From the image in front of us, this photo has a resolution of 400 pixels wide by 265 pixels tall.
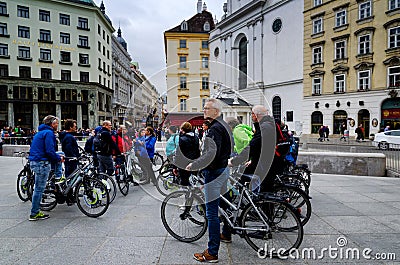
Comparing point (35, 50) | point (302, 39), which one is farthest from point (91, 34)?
point (302, 39)

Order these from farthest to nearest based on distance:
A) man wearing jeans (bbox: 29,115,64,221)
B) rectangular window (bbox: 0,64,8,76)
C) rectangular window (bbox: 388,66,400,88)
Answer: rectangular window (bbox: 0,64,8,76) < rectangular window (bbox: 388,66,400,88) < man wearing jeans (bbox: 29,115,64,221)

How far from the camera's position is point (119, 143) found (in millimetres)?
8664

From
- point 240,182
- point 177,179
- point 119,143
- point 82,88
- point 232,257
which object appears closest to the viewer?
point 232,257

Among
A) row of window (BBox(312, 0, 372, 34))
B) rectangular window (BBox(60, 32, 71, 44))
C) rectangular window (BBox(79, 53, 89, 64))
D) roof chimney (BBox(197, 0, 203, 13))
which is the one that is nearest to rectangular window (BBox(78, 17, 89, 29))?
rectangular window (BBox(60, 32, 71, 44))

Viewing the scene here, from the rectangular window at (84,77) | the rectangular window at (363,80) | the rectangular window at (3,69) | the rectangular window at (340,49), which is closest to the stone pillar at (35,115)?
the rectangular window at (3,69)

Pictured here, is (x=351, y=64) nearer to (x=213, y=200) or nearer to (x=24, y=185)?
(x=213, y=200)

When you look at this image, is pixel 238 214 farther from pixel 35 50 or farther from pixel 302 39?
pixel 35 50

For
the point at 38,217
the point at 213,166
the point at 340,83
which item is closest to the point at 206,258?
the point at 213,166

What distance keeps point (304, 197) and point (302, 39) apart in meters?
31.9

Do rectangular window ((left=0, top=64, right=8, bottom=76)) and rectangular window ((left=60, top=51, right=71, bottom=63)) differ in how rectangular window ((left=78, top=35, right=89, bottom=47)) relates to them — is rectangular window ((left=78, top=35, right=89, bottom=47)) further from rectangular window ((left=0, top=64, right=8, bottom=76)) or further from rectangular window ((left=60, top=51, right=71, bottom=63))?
rectangular window ((left=0, top=64, right=8, bottom=76))

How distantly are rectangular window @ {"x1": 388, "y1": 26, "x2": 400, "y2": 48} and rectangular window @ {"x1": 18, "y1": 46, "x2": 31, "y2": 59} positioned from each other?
44.9 metres

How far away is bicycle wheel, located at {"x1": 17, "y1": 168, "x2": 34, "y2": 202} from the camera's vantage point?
21.3 feet

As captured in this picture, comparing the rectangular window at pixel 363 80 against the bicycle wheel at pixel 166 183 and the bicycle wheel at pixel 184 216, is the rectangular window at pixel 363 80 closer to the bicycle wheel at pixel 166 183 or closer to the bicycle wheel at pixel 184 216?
the bicycle wheel at pixel 166 183

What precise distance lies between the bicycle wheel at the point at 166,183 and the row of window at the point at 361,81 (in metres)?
25.5
